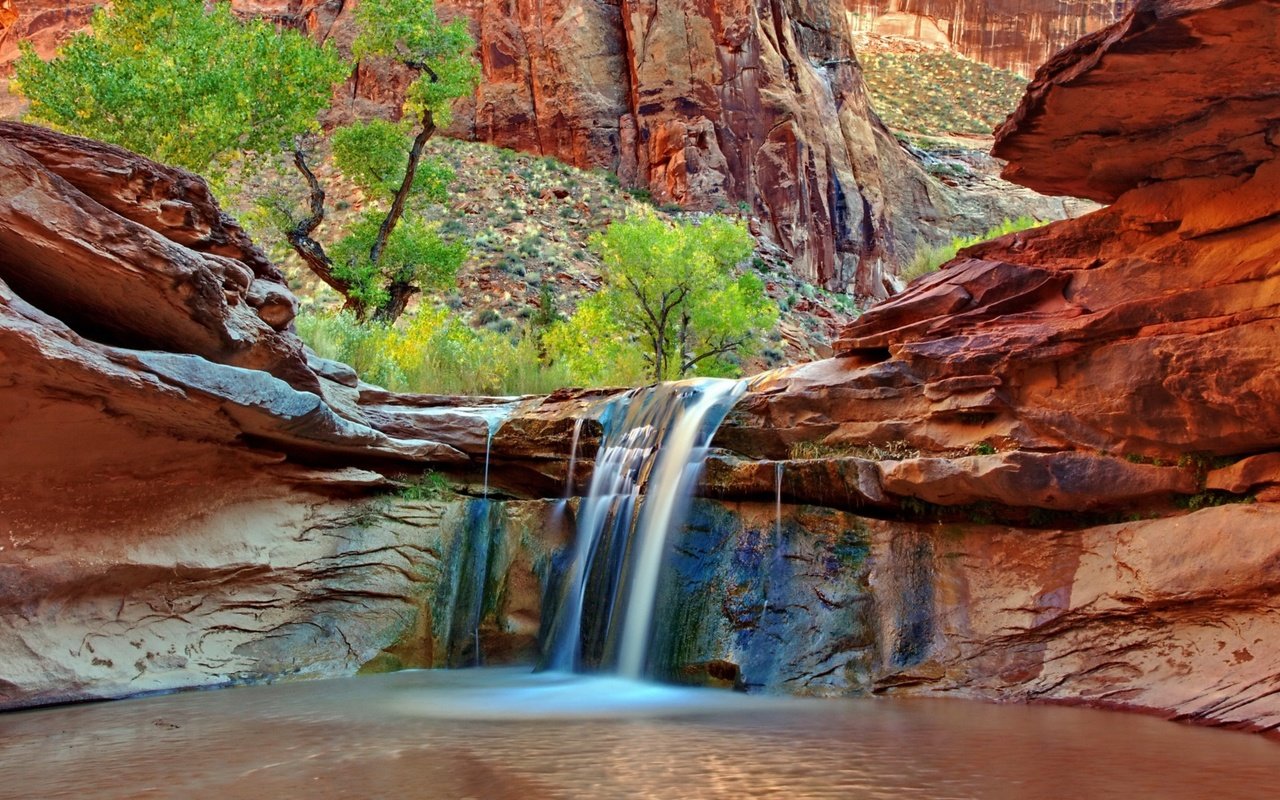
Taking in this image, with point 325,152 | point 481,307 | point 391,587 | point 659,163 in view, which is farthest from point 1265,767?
point 325,152

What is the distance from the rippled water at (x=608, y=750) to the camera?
18.0 ft

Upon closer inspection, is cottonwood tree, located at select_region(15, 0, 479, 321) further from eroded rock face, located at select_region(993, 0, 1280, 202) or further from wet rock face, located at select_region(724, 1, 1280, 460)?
eroded rock face, located at select_region(993, 0, 1280, 202)

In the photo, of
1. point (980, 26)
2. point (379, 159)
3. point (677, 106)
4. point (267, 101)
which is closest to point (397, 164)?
point (379, 159)

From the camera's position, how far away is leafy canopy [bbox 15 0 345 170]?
19891mm

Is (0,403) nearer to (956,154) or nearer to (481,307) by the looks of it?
(481,307)

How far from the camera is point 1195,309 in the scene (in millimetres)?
8586

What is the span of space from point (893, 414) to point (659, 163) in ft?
107

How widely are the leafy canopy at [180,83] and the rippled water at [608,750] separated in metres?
14.8

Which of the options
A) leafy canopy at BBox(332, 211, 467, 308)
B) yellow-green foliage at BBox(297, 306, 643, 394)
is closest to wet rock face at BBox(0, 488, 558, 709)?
yellow-green foliage at BBox(297, 306, 643, 394)

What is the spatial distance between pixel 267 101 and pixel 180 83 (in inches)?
113

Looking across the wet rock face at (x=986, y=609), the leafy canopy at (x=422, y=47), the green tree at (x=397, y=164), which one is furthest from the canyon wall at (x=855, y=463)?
the leafy canopy at (x=422, y=47)

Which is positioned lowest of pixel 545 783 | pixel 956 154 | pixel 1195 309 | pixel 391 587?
pixel 545 783

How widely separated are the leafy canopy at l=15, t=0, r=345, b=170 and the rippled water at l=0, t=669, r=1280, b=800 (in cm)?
1477

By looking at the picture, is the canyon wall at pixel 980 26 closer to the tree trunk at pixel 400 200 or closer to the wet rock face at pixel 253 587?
the tree trunk at pixel 400 200
